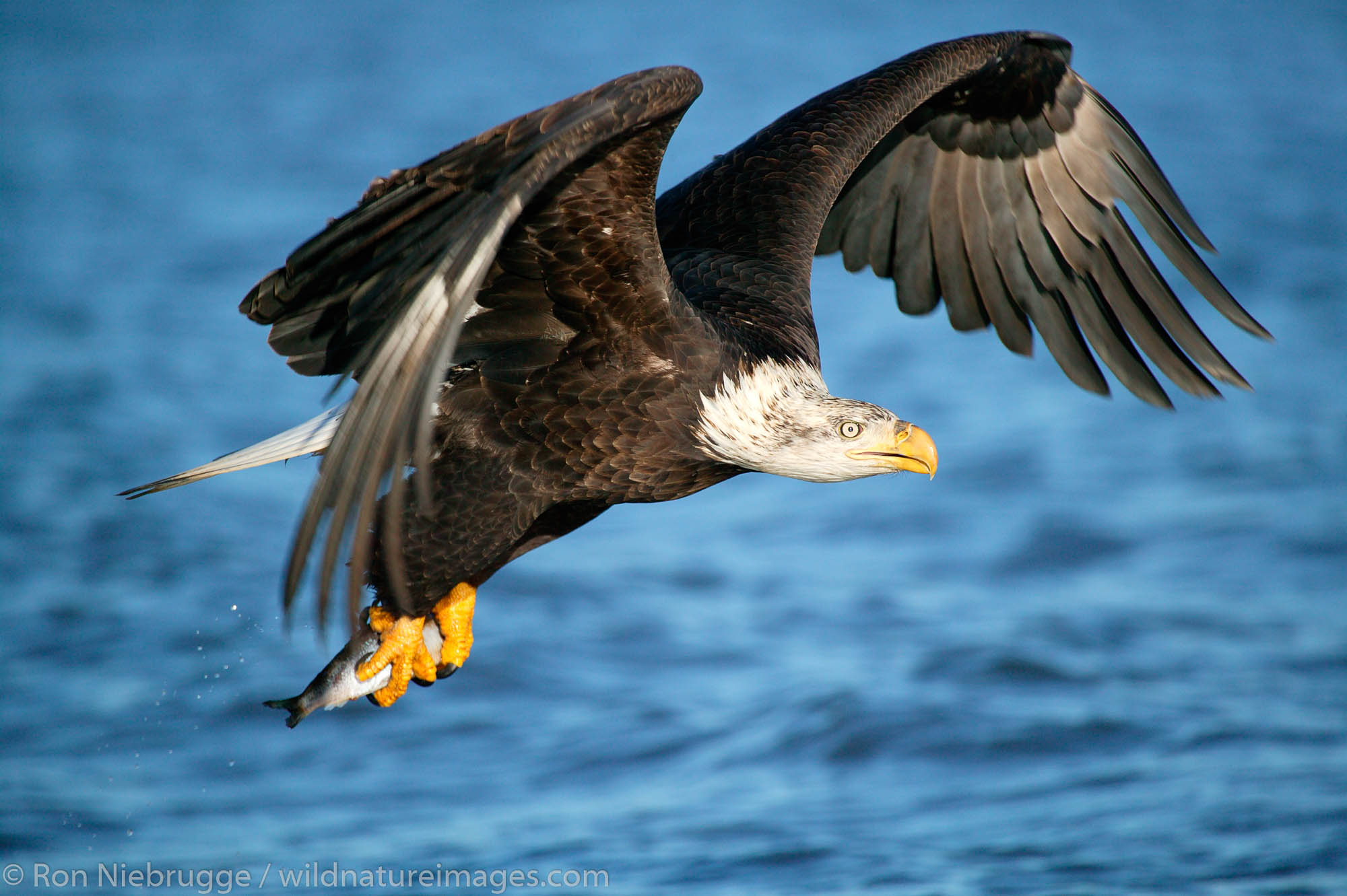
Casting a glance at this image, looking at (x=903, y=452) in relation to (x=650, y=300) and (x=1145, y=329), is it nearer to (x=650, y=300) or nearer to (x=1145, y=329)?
(x=650, y=300)

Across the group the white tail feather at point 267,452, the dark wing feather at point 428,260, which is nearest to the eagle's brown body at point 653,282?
the dark wing feather at point 428,260

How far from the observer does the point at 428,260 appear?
12.4ft

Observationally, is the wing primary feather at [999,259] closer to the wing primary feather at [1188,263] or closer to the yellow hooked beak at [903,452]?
the wing primary feather at [1188,263]

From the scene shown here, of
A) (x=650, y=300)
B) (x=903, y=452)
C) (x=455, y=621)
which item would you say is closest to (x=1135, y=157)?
(x=903, y=452)

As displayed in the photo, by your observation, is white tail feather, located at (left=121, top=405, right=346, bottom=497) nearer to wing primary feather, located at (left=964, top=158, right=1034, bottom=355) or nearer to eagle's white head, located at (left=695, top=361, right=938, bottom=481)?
eagle's white head, located at (left=695, top=361, right=938, bottom=481)

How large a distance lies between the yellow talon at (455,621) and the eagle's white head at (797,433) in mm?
1169

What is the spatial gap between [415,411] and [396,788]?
169 inches

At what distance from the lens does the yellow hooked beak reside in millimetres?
4535

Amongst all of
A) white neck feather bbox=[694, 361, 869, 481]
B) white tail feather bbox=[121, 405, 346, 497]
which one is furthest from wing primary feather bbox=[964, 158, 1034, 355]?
white tail feather bbox=[121, 405, 346, 497]

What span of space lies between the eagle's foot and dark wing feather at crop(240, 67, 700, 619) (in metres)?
0.78

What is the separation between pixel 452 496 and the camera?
15.0 ft

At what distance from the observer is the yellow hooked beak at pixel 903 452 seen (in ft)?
14.9

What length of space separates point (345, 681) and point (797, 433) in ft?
5.73

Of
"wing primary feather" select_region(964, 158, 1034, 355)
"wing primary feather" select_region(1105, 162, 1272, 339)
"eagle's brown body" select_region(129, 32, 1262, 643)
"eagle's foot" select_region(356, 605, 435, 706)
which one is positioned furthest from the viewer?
"wing primary feather" select_region(964, 158, 1034, 355)
